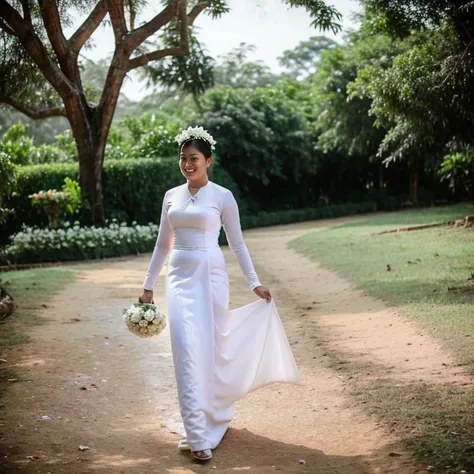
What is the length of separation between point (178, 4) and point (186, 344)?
1494cm

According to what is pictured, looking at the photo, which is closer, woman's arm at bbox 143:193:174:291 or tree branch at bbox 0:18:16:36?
woman's arm at bbox 143:193:174:291

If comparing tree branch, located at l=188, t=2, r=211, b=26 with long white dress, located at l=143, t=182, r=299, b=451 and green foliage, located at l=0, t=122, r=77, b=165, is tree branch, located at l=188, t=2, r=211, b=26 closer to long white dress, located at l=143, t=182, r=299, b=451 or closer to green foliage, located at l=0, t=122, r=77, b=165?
green foliage, located at l=0, t=122, r=77, b=165

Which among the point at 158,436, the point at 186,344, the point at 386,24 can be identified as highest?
the point at 386,24

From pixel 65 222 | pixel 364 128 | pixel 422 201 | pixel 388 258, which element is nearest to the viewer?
pixel 388 258

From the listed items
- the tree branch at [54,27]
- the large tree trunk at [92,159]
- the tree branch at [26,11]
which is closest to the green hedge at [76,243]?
the large tree trunk at [92,159]

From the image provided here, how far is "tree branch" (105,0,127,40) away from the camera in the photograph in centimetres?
1864

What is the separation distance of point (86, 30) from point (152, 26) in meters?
1.76

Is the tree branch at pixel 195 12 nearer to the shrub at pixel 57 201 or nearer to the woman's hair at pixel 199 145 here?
the shrub at pixel 57 201

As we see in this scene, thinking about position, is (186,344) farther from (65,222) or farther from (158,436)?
(65,222)

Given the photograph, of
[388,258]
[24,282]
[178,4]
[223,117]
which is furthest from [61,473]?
[223,117]

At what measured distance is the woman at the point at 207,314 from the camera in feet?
17.9

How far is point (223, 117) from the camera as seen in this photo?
31.0 meters

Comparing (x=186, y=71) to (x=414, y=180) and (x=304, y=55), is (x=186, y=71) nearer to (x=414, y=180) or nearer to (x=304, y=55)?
(x=414, y=180)

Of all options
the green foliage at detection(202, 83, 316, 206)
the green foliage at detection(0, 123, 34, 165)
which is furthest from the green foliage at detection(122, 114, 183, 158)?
the green foliage at detection(0, 123, 34, 165)
